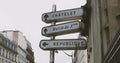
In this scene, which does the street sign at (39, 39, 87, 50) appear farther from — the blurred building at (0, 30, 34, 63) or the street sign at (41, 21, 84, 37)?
the blurred building at (0, 30, 34, 63)

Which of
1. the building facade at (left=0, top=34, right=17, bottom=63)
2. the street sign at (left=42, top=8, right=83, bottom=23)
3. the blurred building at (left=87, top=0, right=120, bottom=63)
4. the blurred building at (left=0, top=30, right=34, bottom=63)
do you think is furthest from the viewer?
the blurred building at (left=0, top=30, right=34, bottom=63)

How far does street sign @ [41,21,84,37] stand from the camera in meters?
12.0

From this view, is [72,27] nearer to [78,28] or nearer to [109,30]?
[78,28]

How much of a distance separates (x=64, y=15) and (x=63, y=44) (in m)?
0.96

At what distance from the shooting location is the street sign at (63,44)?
478 inches

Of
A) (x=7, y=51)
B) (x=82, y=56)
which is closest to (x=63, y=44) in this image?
(x=82, y=56)

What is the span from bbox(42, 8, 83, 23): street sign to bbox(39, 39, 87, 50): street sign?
0.71 m

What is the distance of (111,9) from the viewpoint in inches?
658

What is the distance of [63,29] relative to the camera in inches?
479

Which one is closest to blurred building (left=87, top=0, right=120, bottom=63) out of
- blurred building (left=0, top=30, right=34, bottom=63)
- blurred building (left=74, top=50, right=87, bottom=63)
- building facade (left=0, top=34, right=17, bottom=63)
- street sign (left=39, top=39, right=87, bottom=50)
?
street sign (left=39, top=39, right=87, bottom=50)

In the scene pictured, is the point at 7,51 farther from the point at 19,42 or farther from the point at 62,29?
the point at 62,29

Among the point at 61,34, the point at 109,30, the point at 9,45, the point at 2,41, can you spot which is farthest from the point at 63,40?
the point at 9,45

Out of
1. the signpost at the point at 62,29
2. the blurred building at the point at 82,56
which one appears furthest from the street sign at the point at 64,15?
the blurred building at the point at 82,56

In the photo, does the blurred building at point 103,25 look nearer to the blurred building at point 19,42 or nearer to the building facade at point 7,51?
the building facade at point 7,51
